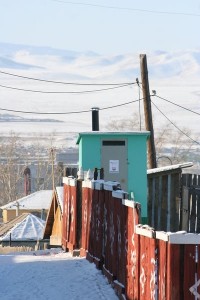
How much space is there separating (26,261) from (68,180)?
3.54 meters

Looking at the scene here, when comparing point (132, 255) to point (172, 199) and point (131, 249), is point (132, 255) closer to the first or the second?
point (131, 249)

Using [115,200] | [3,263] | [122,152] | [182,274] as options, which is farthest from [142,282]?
[122,152]

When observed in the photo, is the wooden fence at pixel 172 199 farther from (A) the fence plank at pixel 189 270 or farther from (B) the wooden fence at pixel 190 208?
(A) the fence plank at pixel 189 270

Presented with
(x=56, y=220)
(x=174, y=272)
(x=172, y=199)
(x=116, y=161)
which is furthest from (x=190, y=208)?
(x=174, y=272)

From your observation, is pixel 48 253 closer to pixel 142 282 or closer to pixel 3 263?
pixel 3 263

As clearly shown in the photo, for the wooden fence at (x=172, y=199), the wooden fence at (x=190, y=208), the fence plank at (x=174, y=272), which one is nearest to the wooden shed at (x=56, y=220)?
the wooden fence at (x=172, y=199)

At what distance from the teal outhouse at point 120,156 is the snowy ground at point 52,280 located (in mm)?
7164

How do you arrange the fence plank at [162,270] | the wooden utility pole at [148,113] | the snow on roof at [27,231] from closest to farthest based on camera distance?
the fence plank at [162,270] < the wooden utility pole at [148,113] < the snow on roof at [27,231]

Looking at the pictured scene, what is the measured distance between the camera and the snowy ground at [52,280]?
→ 15.9 metres

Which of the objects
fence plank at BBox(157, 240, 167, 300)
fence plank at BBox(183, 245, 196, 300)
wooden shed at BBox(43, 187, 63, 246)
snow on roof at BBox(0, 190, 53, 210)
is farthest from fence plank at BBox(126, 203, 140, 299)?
snow on roof at BBox(0, 190, 53, 210)

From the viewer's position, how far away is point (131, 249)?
14.2m

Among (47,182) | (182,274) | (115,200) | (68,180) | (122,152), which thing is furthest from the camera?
(47,182)

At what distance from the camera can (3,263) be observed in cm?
2030

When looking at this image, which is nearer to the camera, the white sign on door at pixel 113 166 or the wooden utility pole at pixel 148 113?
the white sign on door at pixel 113 166
